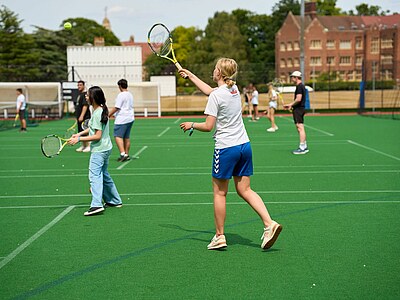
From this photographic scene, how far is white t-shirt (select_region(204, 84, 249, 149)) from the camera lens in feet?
21.4

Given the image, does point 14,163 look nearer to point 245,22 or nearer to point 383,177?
point 383,177

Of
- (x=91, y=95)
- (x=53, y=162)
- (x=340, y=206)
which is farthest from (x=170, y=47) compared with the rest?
(x=53, y=162)

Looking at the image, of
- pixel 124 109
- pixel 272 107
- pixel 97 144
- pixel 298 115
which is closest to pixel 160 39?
pixel 97 144

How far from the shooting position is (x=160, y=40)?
27.1ft

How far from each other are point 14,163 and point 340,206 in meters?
9.26

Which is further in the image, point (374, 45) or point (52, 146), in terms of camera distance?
point (374, 45)

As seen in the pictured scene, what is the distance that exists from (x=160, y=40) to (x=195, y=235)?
2634mm

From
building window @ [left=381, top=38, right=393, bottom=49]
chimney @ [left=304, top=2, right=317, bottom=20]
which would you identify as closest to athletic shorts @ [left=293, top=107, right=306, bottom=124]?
building window @ [left=381, top=38, right=393, bottom=49]

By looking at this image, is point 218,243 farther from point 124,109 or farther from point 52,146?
point 124,109

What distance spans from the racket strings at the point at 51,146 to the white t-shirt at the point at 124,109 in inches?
232

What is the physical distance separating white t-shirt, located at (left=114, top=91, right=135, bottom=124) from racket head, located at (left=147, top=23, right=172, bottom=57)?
632cm

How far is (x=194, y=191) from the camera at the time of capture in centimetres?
1079

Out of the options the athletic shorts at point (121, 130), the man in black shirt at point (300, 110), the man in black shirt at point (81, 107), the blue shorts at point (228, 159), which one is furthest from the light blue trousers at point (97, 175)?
the man in black shirt at point (300, 110)

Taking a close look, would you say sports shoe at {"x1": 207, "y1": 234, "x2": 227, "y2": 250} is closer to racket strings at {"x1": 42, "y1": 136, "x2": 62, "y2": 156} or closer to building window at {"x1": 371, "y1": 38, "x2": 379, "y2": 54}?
racket strings at {"x1": 42, "y1": 136, "x2": 62, "y2": 156}
